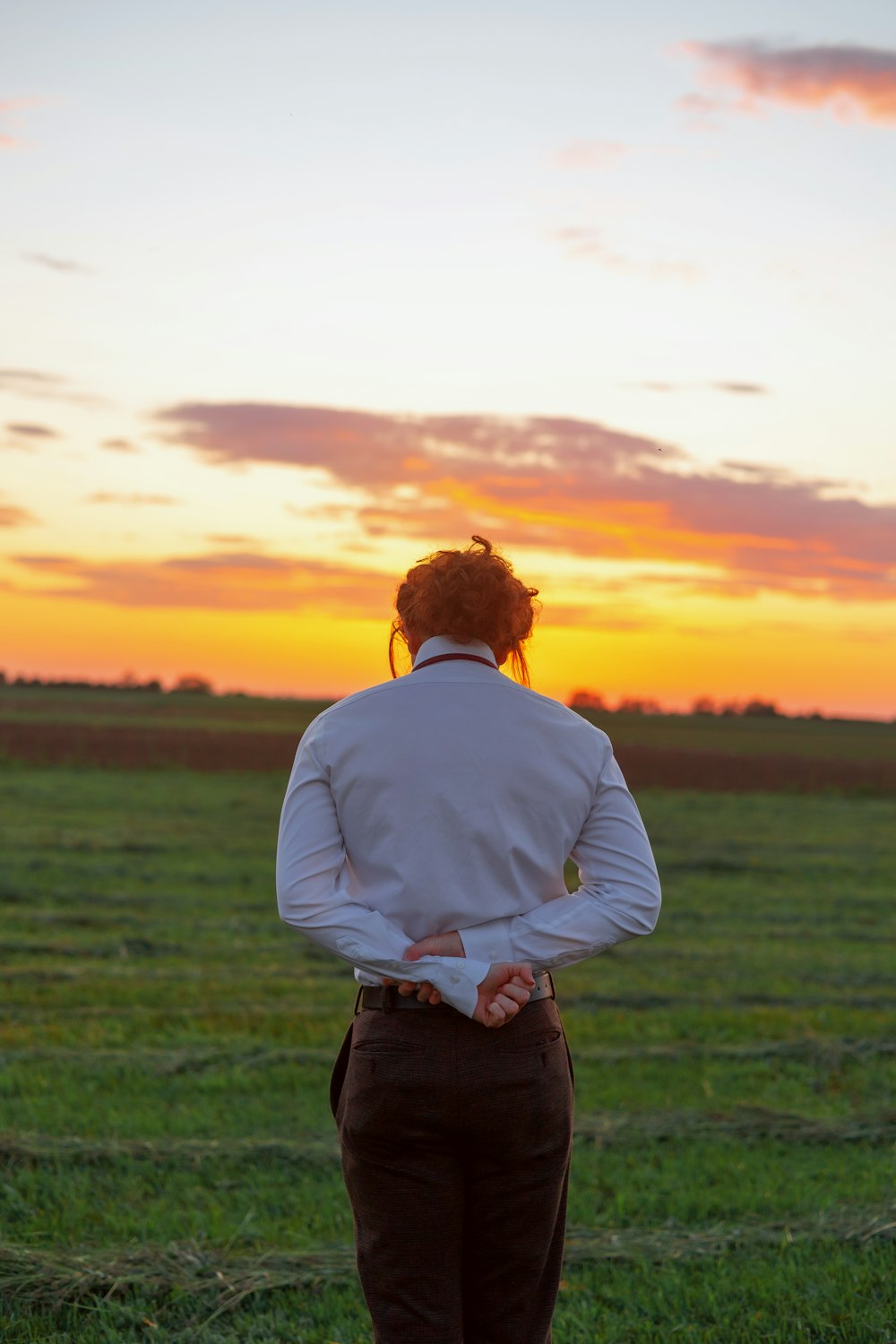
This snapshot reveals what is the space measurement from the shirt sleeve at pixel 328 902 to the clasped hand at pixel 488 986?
1 cm

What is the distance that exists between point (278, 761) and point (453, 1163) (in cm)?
2888

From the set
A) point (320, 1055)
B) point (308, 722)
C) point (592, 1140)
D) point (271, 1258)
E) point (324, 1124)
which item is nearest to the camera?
point (271, 1258)

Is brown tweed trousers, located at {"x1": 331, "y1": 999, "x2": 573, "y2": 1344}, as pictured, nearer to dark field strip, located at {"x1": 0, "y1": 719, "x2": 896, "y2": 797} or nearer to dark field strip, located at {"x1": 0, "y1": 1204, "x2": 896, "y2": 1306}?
dark field strip, located at {"x1": 0, "y1": 1204, "x2": 896, "y2": 1306}

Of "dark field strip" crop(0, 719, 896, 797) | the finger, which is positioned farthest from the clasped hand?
"dark field strip" crop(0, 719, 896, 797)

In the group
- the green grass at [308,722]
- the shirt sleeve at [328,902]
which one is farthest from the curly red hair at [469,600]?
the green grass at [308,722]

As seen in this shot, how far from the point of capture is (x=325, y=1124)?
19.1 ft

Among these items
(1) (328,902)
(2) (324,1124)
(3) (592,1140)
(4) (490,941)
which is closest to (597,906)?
(4) (490,941)

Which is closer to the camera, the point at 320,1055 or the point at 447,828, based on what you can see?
the point at 447,828

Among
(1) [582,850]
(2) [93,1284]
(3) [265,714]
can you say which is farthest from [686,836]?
(3) [265,714]

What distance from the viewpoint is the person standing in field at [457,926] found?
2225 mm

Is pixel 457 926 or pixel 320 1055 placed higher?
pixel 457 926

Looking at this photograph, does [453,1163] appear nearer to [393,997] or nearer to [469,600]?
[393,997]

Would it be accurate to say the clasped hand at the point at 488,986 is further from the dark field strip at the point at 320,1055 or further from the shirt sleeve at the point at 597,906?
the dark field strip at the point at 320,1055

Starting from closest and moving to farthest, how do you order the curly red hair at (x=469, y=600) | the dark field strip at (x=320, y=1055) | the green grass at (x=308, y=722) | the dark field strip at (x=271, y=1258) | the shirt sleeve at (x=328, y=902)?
the shirt sleeve at (x=328, y=902), the curly red hair at (x=469, y=600), the dark field strip at (x=271, y=1258), the dark field strip at (x=320, y=1055), the green grass at (x=308, y=722)
